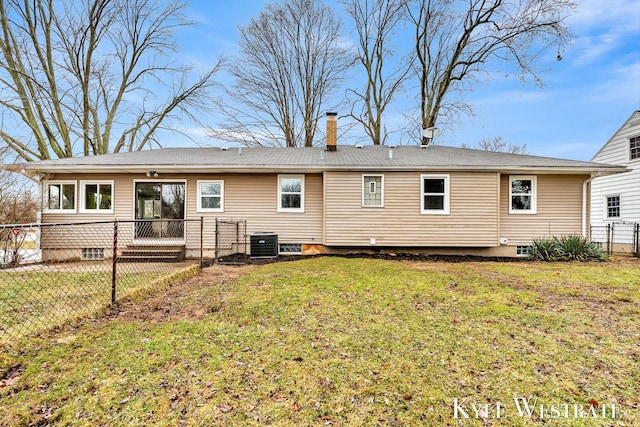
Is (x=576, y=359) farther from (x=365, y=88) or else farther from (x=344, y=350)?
(x=365, y=88)

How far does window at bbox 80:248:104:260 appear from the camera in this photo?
10.3 metres

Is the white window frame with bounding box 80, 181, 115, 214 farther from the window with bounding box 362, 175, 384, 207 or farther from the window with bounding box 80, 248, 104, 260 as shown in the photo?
the window with bounding box 362, 175, 384, 207

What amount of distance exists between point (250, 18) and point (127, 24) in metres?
7.55

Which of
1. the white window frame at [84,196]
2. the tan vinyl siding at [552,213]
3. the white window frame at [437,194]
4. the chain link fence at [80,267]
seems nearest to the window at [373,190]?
the white window frame at [437,194]

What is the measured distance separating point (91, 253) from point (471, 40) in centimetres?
2222

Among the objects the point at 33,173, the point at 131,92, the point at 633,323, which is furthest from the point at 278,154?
the point at 131,92

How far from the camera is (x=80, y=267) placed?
344 inches

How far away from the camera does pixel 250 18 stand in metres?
21.1

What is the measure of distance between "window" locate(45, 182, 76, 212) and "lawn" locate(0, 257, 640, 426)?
Answer: 815cm

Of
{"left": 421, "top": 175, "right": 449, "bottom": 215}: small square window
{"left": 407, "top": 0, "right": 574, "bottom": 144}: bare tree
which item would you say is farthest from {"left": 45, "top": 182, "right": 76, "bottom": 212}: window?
{"left": 407, "top": 0, "right": 574, "bottom": 144}: bare tree

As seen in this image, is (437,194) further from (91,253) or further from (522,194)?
(91,253)

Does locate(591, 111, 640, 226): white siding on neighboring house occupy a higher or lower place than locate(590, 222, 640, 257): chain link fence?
higher

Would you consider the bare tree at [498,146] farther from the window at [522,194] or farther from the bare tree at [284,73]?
the window at [522,194]

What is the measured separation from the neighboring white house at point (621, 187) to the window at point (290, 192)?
44.1 ft
